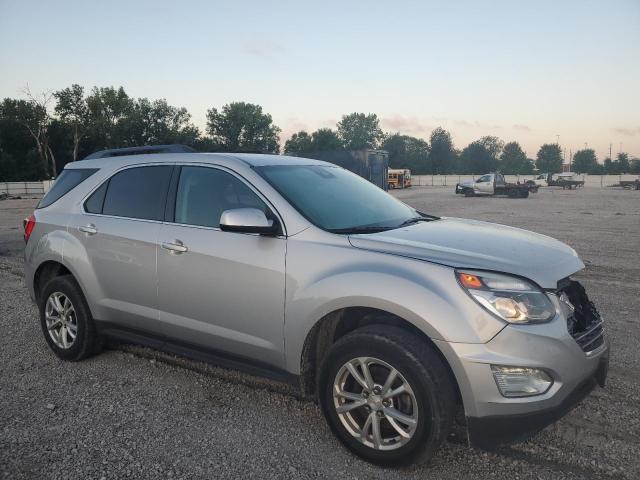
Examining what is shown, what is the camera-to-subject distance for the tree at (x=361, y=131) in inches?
5069

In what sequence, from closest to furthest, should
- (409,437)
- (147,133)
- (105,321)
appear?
(409,437)
(105,321)
(147,133)

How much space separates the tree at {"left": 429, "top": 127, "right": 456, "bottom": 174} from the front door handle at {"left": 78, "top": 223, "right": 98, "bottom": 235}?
96460 millimetres

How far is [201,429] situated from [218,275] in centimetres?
97

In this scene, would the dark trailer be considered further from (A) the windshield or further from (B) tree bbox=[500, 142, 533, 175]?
(B) tree bbox=[500, 142, 533, 175]

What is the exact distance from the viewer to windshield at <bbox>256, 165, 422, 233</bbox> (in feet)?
10.7

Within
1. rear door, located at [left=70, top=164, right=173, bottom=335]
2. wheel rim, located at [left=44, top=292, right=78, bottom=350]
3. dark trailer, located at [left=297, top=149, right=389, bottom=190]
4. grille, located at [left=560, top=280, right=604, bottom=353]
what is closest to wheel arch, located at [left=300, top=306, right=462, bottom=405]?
grille, located at [left=560, top=280, right=604, bottom=353]

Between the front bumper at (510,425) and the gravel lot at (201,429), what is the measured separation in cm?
34

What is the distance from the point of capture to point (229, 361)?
3.33 metres

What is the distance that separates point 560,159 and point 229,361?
128 meters

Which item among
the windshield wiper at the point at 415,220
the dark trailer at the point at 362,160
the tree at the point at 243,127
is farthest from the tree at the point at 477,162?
the windshield wiper at the point at 415,220

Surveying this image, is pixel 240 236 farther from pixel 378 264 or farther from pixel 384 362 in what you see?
pixel 384 362

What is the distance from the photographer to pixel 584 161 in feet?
372

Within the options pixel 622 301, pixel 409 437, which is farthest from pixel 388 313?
pixel 622 301

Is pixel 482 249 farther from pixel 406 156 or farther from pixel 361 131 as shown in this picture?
pixel 361 131
